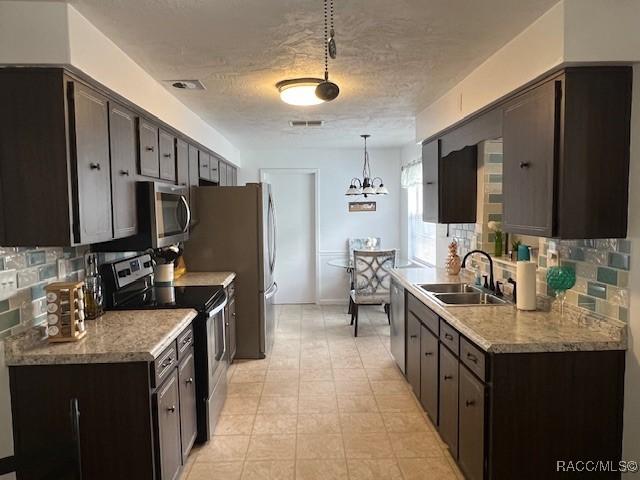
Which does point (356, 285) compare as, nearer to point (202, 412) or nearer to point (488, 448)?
point (202, 412)

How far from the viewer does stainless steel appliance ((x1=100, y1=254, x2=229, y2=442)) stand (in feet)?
9.08

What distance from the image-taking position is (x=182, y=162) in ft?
12.0

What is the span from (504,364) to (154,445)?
5.17 feet

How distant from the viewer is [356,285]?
16.8 ft

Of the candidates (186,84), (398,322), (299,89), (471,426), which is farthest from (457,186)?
(186,84)

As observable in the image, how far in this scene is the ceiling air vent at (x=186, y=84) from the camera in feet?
9.63

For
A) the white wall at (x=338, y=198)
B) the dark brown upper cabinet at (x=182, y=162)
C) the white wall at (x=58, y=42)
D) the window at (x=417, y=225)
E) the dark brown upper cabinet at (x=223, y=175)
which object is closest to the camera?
the white wall at (x=58, y=42)

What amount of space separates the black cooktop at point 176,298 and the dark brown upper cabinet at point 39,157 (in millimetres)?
917

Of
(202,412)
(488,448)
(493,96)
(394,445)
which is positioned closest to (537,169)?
(493,96)

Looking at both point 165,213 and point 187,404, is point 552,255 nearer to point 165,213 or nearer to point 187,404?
point 187,404

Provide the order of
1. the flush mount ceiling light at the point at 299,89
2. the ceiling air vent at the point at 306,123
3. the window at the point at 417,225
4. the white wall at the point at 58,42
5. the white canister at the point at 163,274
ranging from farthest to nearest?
1. the window at the point at 417,225
2. the ceiling air vent at the point at 306,123
3. the white canister at the point at 163,274
4. the flush mount ceiling light at the point at 299,89
5. the white wall at the point at 58,42

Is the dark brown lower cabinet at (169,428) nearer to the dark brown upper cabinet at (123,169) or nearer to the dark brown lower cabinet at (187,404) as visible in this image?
the dark brown lower cabinet at (187,404)

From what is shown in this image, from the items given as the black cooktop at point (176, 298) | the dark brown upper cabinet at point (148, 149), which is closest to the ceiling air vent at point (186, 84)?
the dark brown upper cabinet at point (148, 149)

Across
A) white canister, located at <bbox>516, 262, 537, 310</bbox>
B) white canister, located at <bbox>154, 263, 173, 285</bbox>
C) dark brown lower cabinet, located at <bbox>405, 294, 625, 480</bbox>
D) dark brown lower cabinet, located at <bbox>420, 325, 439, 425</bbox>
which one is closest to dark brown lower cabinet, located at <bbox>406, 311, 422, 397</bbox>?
dark brown lower cabinet, located at <bbox>420, 325, 439, 425</bbox>
